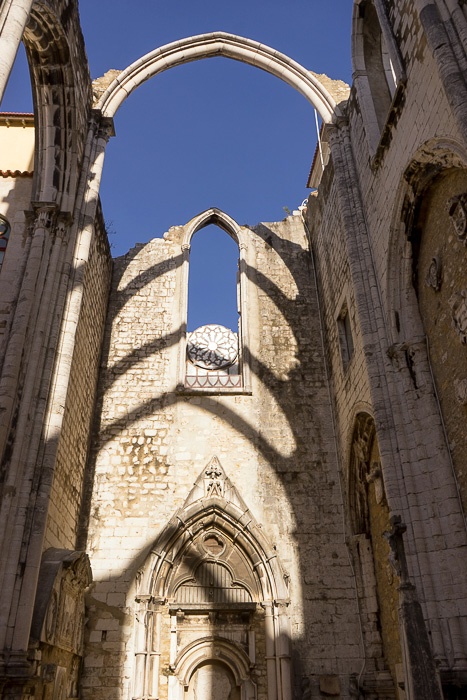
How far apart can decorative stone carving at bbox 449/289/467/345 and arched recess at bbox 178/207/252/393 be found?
4.50 metres

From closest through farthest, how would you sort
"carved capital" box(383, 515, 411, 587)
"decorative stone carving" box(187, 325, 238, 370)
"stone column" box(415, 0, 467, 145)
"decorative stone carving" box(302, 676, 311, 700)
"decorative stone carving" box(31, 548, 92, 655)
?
1. "carved capital" box(383, 515, 411, 587)
2. "stone column" box(415, 0, 467, 145)
3. "decorative stone carving" box(31, 548, 92, 655)
4. "decorative stone carving" box(302, 676, 311, 700)
5. "decorative stone carving" box(187, 325, 238, 370)

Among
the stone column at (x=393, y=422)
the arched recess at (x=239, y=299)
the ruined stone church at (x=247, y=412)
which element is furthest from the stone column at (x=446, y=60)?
the arched recess at (x=239, y=299)

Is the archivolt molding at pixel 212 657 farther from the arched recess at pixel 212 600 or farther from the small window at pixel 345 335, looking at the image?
the small window at pixel 345 335

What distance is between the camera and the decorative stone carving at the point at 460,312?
521 cm

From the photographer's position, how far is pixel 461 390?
5352 millimetres

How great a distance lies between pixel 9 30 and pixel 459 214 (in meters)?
4.54

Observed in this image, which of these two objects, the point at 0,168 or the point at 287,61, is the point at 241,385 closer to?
the point at 0,168

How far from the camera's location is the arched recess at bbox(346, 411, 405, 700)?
6.80 metres

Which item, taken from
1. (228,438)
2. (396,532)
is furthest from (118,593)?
(396,532)

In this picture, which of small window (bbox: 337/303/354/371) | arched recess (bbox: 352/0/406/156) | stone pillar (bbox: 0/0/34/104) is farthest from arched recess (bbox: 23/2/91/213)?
small window (bbox: 337/303/354/371)

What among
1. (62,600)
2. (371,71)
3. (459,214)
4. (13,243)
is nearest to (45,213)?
(13,243)

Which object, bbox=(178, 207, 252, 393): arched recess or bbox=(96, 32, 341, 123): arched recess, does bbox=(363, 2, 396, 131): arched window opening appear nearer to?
bbox=(96, 32, 341, 123): arched recess

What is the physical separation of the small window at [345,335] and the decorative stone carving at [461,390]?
10.2ft

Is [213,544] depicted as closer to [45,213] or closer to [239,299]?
[239,299]
